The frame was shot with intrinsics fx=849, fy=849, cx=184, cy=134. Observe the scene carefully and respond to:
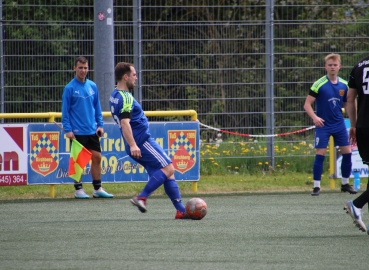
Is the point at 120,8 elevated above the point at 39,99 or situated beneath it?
elevated above

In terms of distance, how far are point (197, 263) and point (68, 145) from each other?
6.10m

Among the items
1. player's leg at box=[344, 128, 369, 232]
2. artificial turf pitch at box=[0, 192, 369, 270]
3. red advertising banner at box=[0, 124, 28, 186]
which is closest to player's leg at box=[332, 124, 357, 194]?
artificial turf pitch at box=[0, 192, 369, 270]

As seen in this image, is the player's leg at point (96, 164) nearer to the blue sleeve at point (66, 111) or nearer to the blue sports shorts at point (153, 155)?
the blue sleeve at point (66, 111)

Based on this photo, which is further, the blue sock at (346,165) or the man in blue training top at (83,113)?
the blue sock at (346,165)

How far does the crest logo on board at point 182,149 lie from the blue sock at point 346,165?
86.7 inches

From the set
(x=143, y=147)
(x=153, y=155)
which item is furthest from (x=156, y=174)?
(x=143, y=147)

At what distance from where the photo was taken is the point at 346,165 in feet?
40.9

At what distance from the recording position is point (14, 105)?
13.8m

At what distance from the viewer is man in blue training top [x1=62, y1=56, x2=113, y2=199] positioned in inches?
460

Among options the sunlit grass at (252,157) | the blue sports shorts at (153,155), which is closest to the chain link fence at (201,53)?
the sunlit grass at (252,157)

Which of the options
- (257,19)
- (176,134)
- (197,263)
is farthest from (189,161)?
(197,263)

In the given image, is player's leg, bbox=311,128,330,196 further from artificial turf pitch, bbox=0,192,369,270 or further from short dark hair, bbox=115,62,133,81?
short dark hair, bbox=115,62,133,81

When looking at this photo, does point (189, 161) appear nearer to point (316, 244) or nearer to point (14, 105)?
point (14, 105)

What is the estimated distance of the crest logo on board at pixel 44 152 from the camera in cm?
1203
